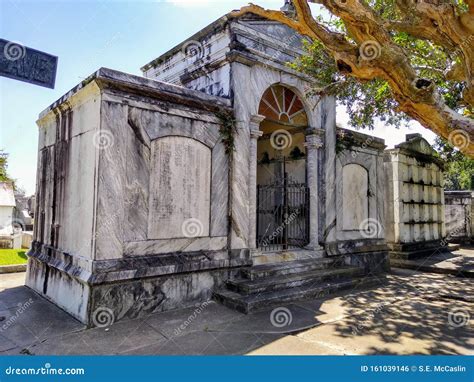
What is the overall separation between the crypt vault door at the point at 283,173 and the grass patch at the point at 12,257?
23.9 feet

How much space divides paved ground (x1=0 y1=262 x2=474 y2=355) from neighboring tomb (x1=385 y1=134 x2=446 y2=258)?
5.05m

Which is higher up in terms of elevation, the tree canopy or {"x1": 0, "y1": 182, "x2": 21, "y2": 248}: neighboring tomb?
the tree canopy

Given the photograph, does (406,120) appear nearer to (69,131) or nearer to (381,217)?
(381,217)

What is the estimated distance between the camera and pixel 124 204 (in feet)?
18.4

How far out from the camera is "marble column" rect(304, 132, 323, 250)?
8531 mm

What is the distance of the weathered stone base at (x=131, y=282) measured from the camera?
526 cm

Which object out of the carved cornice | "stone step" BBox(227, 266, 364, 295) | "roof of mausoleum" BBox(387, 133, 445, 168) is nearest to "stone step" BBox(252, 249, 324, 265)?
"stone step" BBox(227, 266, 364, 295)

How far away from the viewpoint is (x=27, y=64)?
317 cm

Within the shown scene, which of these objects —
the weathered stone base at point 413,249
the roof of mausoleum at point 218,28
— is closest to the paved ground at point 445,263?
the weathered stone base at point 413,249

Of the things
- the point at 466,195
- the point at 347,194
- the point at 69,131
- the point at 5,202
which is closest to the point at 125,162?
the point at 69,131

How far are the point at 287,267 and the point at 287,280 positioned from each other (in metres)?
0.56

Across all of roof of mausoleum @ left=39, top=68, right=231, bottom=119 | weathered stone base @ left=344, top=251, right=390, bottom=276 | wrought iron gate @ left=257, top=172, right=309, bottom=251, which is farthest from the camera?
weathered stone base @ left=344, top=251, right=390, bottom=276

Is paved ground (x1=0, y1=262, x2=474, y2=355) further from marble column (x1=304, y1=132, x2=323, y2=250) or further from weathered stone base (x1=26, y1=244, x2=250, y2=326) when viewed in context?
marble column (x1=304, y1=132, x2=323, y2=250)

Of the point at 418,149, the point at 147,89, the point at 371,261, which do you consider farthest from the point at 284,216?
the point at 418,149
